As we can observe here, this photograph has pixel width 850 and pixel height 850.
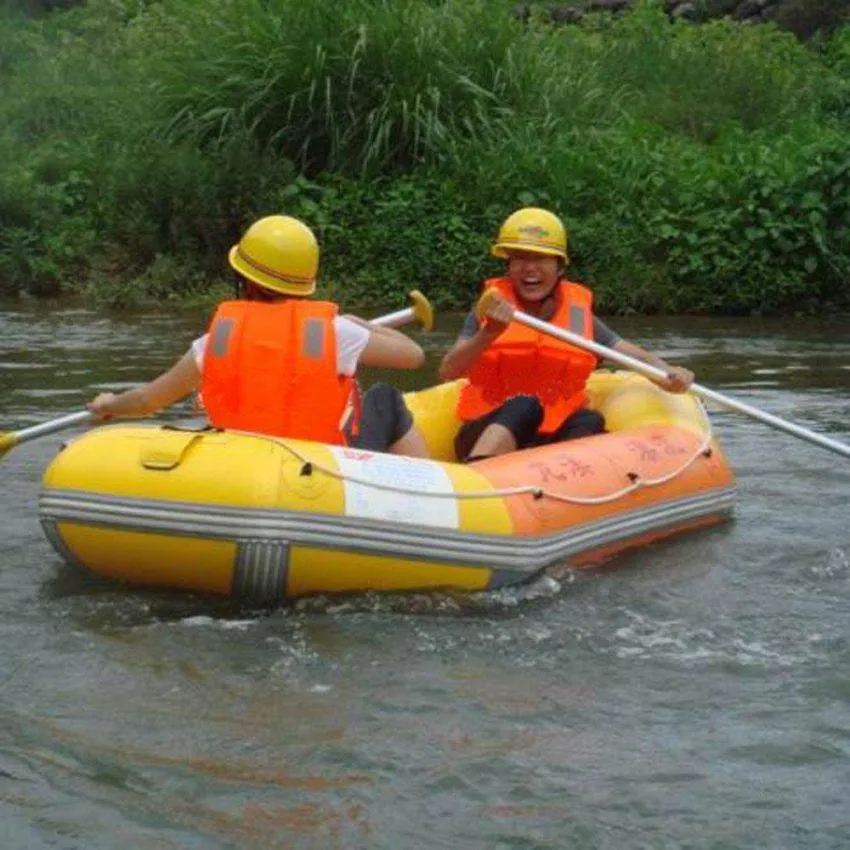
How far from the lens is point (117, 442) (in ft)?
18.3

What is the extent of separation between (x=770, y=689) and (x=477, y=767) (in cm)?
92

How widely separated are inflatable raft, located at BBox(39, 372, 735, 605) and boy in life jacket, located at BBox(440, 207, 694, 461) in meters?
0.93

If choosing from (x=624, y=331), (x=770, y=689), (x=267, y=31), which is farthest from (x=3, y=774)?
(x=267, y=31)

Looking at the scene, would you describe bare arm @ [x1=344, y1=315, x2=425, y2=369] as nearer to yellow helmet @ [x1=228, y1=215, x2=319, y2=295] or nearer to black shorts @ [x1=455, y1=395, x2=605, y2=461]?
yellow helmet @ [x1=228, y1=215, x2=319, y2=295]

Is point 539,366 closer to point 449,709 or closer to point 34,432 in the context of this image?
point 34,432

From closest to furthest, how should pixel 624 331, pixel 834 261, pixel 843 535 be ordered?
pixel 843 535 → pixel 624 331 → pixel 834 261

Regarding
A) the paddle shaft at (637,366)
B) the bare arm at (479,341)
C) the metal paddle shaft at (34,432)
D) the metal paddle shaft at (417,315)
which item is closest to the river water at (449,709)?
the metal paddle shaft at (34,432)

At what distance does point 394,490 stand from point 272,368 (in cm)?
53

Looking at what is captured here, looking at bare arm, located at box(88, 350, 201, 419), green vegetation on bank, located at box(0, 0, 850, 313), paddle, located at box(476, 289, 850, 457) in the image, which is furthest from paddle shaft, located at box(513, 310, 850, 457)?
green vegetation on bank, located at box(0, 0, 850, 313)

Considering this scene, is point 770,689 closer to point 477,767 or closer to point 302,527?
point 477,767

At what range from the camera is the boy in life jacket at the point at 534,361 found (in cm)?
691

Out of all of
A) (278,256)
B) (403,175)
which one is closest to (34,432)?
(278,256)

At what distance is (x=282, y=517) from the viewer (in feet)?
17.6

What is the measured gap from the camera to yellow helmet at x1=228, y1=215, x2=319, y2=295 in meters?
5.74
